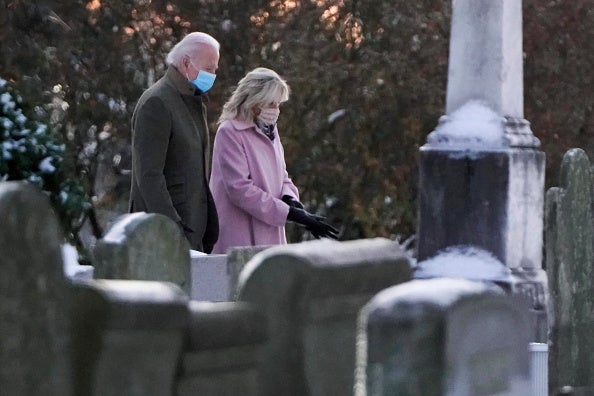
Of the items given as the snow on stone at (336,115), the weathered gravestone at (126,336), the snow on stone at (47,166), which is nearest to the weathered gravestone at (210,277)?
the weathered gravestone at (126,336)

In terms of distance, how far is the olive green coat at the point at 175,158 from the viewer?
816 centimetres

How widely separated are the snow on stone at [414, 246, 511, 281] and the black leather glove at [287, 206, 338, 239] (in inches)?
86.5

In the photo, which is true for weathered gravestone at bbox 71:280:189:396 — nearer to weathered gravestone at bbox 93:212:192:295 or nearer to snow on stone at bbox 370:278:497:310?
snow on stone at bbox 370:278:497:310

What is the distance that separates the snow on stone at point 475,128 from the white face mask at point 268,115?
2.80 m

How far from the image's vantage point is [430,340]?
404 cm

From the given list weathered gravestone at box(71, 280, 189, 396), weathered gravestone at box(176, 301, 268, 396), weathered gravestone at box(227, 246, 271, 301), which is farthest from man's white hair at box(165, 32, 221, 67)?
weathered gravestone at box(71, 280, 189, 396)

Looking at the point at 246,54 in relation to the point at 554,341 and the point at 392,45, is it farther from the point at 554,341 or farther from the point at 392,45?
the point at 554,341

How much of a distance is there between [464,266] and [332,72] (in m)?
5.13

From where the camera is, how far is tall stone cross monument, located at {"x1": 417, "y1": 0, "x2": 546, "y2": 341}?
36.4 ft

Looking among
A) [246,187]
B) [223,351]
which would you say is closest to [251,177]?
[246,187]

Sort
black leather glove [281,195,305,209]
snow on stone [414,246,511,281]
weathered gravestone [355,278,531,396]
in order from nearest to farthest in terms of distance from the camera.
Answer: weathered gravestone [355,278,531,396] < black leather glove [281,195,305,209] < snow on stone [414,246,511,281]

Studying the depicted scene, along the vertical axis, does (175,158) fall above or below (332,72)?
below

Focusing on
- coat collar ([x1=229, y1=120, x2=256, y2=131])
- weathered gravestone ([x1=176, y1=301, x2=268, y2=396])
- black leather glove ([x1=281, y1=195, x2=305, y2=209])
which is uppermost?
coat collar ([x1=229, y1=120, x2=256, y2=131])

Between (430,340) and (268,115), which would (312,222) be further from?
(430,340)
